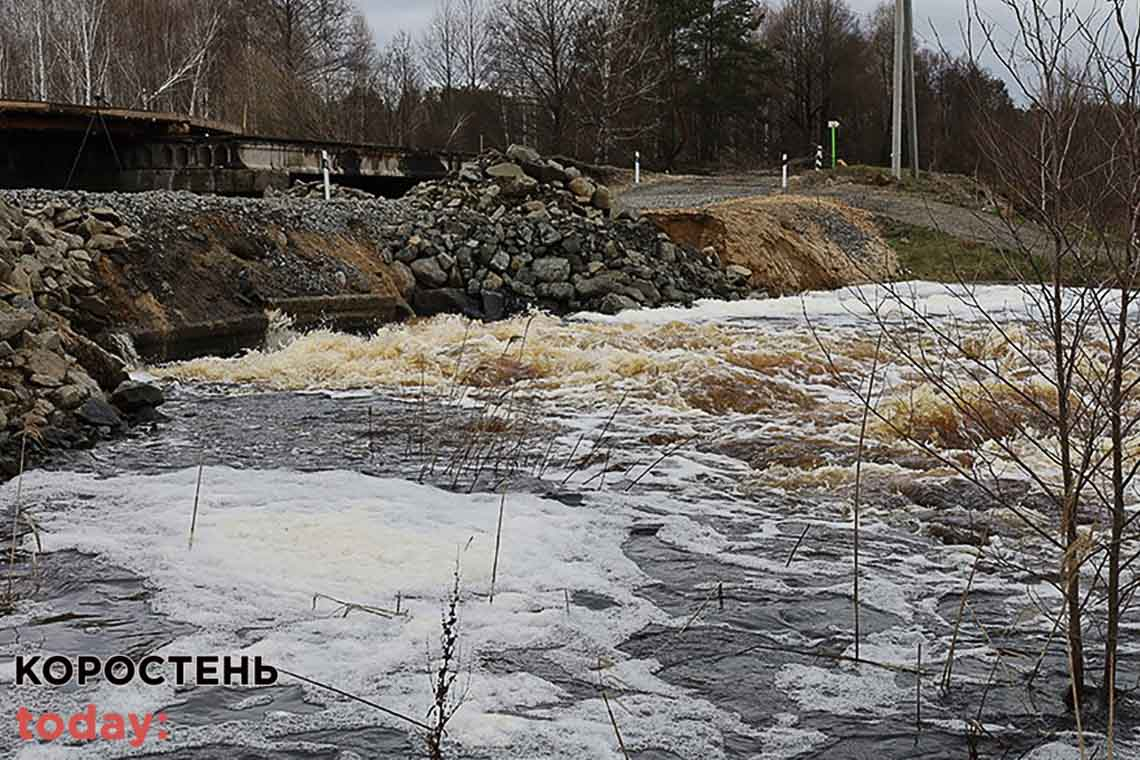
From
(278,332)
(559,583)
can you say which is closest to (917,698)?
(559,583)

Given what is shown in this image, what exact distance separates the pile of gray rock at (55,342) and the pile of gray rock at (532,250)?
463 centimetres

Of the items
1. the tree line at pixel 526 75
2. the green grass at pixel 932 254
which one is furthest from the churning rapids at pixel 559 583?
the tree line at pixel 526 75

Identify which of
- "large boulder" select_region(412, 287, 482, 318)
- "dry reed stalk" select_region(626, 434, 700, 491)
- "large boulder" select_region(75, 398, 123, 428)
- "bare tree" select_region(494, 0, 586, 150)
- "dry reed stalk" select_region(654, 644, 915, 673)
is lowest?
"dry reed stalk" select_region(654, 644, 915, 673)

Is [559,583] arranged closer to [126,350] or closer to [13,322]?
[13,322]

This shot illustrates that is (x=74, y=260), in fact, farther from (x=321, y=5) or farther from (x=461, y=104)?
(x=321, y=5)

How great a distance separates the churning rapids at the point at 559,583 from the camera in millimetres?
3959

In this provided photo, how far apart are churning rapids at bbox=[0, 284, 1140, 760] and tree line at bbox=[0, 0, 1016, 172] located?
27812mm

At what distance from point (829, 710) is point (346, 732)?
5.19 feet

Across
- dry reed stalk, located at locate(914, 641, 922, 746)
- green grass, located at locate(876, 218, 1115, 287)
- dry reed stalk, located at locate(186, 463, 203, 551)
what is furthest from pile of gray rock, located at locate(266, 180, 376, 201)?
dry reed stalk, located at locate(914, 641, 922, 746)

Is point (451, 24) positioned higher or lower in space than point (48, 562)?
higher

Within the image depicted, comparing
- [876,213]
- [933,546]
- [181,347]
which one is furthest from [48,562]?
[876,213]

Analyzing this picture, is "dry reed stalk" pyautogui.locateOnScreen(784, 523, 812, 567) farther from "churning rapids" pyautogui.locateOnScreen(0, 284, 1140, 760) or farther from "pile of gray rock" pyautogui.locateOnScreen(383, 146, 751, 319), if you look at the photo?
"pile of gray rock" pyautogui.locateOnScreen(383, 146, 751, 319)

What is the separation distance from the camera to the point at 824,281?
2094 centimetres

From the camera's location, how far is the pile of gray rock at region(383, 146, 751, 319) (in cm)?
1677
